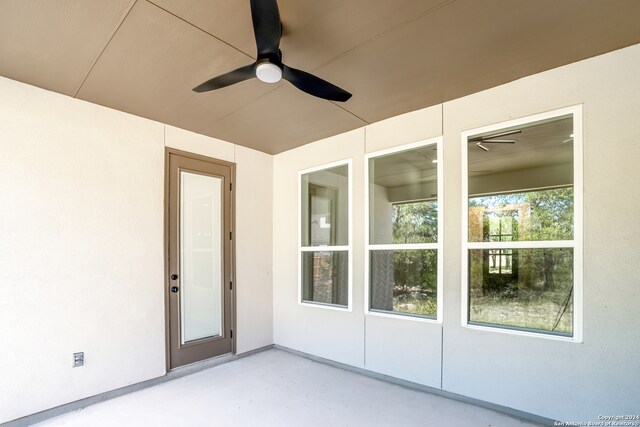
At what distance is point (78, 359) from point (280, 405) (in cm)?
194

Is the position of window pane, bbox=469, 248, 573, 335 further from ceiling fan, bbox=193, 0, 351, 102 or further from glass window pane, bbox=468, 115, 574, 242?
ceiling fan, bbox=193, 0, 351, 102

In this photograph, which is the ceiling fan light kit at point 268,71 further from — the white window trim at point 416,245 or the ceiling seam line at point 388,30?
the white window trim at point 416,245

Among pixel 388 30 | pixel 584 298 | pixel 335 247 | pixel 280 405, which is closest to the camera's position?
pixel 388 30

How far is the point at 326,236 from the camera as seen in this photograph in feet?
14.1

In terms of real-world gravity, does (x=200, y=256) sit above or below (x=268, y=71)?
below

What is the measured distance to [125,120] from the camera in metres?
3.37

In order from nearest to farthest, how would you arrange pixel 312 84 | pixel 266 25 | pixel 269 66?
pixel 266 25, pixel 269 66, pixel 312 84

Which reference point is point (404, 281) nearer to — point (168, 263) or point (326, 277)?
point (326, 277)

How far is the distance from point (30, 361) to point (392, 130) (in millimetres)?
4114

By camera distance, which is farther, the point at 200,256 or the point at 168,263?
the point at 200,256

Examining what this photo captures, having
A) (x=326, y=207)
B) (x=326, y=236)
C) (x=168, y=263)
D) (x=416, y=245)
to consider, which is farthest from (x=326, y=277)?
(x=168, y=263)

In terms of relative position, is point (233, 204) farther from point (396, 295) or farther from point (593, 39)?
point (593, 39)

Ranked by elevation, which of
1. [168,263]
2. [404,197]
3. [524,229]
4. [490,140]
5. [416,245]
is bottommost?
[168,263]

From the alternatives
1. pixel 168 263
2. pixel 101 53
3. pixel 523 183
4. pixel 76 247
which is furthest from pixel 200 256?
pixel 523 183
